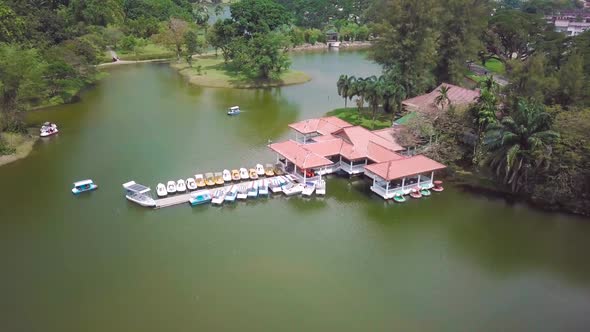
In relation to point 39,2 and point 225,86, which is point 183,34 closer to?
point 225,86

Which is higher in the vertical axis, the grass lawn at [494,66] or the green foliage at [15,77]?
the green foliage at [15,77]

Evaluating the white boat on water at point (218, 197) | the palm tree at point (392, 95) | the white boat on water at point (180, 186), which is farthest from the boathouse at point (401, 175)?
the white boat on water at point (180, 186)

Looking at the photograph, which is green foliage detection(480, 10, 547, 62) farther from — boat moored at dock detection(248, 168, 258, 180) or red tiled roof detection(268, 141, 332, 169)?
boat moored at dock detection(248, 168, 258, 180)

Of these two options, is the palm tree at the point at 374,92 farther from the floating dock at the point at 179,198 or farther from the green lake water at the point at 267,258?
the floating dock at the point at 179,198

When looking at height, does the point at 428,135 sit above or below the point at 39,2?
below

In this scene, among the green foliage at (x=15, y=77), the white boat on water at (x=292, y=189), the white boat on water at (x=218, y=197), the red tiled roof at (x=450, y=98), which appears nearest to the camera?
the white boat on water at (x=218, y=197)

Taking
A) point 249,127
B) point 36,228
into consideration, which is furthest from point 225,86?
point 36,228

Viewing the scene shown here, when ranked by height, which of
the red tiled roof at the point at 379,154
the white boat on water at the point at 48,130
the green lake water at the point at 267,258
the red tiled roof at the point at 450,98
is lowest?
the green lake water at the point at 267,258
